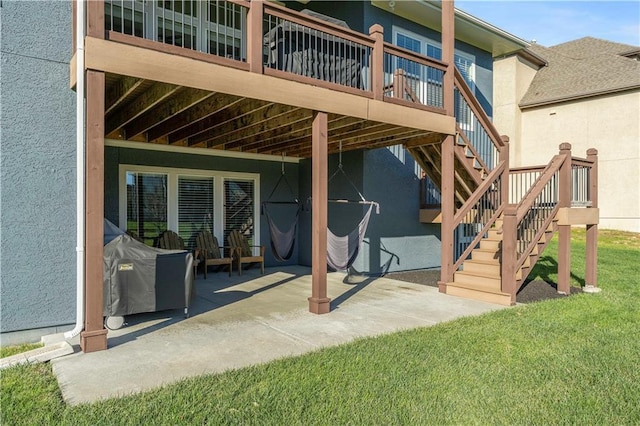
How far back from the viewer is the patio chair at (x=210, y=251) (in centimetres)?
807

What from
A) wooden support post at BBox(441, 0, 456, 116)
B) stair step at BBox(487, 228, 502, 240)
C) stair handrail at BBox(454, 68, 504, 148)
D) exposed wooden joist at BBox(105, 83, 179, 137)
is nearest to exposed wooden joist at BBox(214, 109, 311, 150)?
exposed wooden joist at BBox(105, 83, 179, 137)

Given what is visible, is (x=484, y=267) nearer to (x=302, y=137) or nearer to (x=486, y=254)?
(x=486, y=254)

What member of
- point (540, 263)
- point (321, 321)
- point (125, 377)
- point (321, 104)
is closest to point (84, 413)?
point (125, 377)

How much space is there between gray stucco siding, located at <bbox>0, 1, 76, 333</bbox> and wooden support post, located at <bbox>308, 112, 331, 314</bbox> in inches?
104

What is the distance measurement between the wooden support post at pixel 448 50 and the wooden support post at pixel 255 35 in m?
3.29

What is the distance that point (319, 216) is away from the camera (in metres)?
5.42

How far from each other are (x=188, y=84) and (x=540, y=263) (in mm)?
9063

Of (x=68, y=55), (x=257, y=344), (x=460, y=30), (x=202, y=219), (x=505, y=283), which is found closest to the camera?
(x=257, y=344)

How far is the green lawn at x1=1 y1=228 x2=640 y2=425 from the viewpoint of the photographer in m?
2.78

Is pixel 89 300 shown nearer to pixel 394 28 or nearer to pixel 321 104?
pixel 321 104

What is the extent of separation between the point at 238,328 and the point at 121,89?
2907mm

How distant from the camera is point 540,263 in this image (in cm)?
1016

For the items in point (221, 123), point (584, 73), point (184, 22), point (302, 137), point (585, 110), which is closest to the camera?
point (221, 123)

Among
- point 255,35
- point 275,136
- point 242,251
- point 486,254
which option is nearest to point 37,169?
point 255,35
